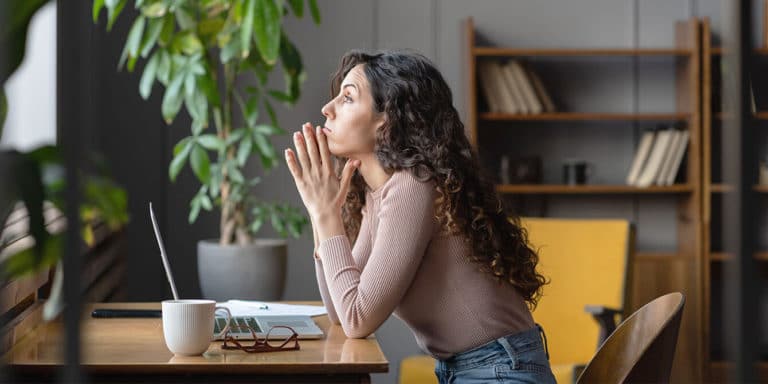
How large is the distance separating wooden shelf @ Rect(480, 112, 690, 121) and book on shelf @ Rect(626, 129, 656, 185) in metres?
0.08

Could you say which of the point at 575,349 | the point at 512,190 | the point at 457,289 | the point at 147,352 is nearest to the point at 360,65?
the point at 457,289

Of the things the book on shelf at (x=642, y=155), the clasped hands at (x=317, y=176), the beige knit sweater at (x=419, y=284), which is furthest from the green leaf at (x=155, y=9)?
the book on shelf at (x=642, y=155)

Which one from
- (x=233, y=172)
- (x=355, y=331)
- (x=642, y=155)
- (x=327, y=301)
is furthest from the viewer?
(x=642, y=155)

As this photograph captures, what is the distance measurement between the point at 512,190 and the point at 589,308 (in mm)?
1346

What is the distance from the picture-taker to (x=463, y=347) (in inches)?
68.6

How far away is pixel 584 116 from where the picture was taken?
4.04m

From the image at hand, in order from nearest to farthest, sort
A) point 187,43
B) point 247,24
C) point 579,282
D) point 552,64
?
point 579,282
point 247,24
point 187,43
point 552,64

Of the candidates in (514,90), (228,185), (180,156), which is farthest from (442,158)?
(514,90)

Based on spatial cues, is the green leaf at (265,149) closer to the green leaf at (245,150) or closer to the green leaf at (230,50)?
the green leaf at (245,150)

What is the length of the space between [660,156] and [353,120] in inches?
99.1

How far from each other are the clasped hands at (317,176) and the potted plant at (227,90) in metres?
1.45

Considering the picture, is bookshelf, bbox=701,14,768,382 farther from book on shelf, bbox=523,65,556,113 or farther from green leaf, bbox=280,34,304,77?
green leaf, bbox=280,34,304,77

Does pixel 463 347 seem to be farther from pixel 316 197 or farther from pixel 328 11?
pixel 328 11

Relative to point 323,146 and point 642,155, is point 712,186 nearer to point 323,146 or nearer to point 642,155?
point 642,155
